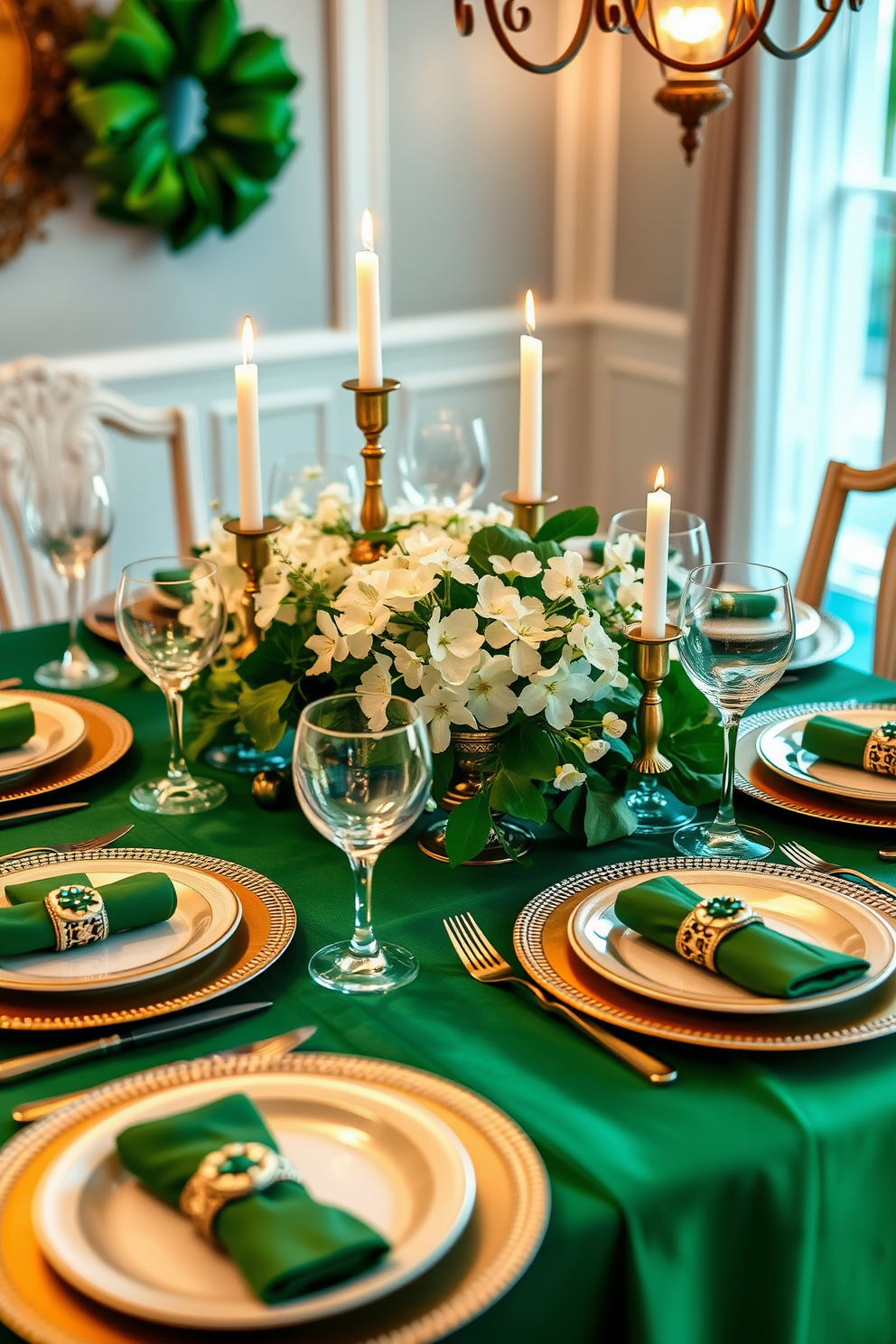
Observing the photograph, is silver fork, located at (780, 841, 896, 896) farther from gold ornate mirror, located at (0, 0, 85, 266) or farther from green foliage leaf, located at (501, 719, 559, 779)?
gold ornate mirror, located at (0, 0, 85, 266)

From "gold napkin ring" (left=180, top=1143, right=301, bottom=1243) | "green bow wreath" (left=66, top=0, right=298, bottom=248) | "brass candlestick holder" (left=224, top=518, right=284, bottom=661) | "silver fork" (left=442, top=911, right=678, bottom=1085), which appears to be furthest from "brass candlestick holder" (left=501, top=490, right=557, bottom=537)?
"green bow wreath" (left=66, top=0, right=298, bottom=248)

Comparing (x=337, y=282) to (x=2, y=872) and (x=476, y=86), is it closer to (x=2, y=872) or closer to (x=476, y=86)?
(x=476, y=86)

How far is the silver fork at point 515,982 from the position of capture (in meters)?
0.98

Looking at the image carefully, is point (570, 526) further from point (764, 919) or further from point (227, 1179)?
point (227, 1179)

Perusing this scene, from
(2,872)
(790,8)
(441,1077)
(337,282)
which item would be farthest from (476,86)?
(441,1077)

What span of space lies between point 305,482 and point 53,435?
679 millimetres

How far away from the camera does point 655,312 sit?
3.84 meters

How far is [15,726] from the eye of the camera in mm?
1514

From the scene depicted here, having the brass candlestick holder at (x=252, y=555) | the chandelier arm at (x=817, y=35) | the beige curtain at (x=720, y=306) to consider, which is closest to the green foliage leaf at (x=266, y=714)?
the brass candlestick holder at (x=252, y=555)

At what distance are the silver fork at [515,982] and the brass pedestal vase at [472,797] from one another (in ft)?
0.33

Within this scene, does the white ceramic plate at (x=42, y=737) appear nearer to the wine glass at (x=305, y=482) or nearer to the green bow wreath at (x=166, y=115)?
the wine glass at (x=305, y=482)

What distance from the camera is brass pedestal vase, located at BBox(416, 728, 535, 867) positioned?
1.29 metres

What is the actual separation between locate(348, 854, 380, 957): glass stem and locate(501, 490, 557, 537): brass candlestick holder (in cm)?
50

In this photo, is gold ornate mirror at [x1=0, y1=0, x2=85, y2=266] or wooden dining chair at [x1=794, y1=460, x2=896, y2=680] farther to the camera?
gold ornate mirror at [x1=0, y1=0, x2=85, y2=266]
